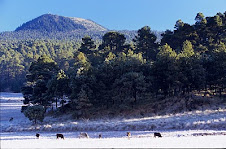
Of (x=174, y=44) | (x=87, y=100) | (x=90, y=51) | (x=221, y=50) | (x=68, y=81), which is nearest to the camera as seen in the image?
(x=87, y=100)

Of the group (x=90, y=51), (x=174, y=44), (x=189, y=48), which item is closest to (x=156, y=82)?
(x=189, y=48)

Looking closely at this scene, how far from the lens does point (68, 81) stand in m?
48.6

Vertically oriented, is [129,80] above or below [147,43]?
below

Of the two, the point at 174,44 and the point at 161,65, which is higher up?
the point at 174,44

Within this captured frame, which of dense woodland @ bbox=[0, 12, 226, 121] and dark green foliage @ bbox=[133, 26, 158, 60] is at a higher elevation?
dark green foliage @ bbox=[133, 26, 158, 60]

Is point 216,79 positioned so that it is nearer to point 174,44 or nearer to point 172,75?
point 172,75

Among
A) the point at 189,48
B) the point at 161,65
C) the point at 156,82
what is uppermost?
the point at 189,48

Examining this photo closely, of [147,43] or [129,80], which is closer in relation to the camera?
[129,80]

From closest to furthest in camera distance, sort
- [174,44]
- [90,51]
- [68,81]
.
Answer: [68,81]
[174,44]
[90,51]

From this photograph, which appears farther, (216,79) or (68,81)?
(68,81)

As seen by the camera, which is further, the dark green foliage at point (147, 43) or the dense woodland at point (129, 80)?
the dark green foliage at point (147, 43)

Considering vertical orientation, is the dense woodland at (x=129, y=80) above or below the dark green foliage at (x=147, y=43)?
below

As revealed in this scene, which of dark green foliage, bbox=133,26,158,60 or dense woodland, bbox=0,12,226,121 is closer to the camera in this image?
dense woodland, bbox=0,12,226,121

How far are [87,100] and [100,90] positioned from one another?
364 centimetres
